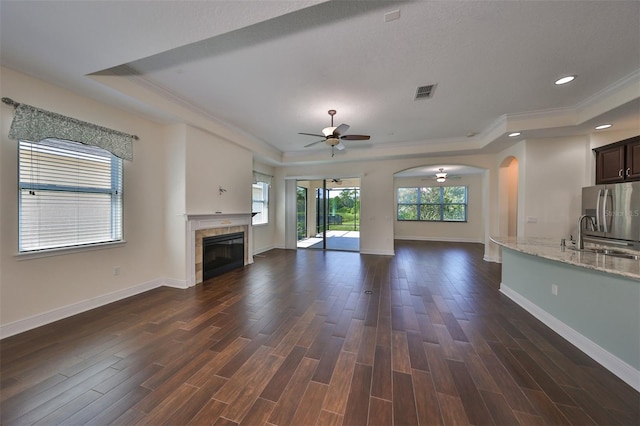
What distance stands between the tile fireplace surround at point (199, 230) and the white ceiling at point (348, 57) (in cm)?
172

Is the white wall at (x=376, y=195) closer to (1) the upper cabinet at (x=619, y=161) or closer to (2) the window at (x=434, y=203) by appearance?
(1) the upper cabinet at (x=619, y=161)

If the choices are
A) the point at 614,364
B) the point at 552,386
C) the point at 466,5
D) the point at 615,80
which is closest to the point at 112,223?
the point at 466,5

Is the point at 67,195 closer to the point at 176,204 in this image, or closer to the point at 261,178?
the point at 176,204

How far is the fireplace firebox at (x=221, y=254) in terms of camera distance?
14.8 feet

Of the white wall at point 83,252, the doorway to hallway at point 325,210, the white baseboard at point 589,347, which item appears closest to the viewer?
the white baseboard at point 589,347

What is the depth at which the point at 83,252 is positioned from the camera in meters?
3.13

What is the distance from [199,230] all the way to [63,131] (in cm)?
216

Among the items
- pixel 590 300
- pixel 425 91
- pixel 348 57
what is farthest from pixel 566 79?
pixel 348 57

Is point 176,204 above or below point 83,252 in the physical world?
above

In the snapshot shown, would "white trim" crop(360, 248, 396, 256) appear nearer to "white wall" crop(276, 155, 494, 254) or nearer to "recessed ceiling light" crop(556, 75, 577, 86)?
"white wall" crop(276, 155, 494, 254)

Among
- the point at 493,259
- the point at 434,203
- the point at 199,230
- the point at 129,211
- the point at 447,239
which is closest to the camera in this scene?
the point at 129,211

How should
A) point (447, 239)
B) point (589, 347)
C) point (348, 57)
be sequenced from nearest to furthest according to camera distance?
point (589, 347) → point (348, 57) → point (447, 239)

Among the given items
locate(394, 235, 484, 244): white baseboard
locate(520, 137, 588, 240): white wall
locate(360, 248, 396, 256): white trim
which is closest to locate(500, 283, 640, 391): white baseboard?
locate(520, 137, 588, 240): white wall

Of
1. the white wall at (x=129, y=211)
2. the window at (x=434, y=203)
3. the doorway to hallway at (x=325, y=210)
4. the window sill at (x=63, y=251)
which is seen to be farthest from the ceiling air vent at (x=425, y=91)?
the window at (x=434, y=203)
